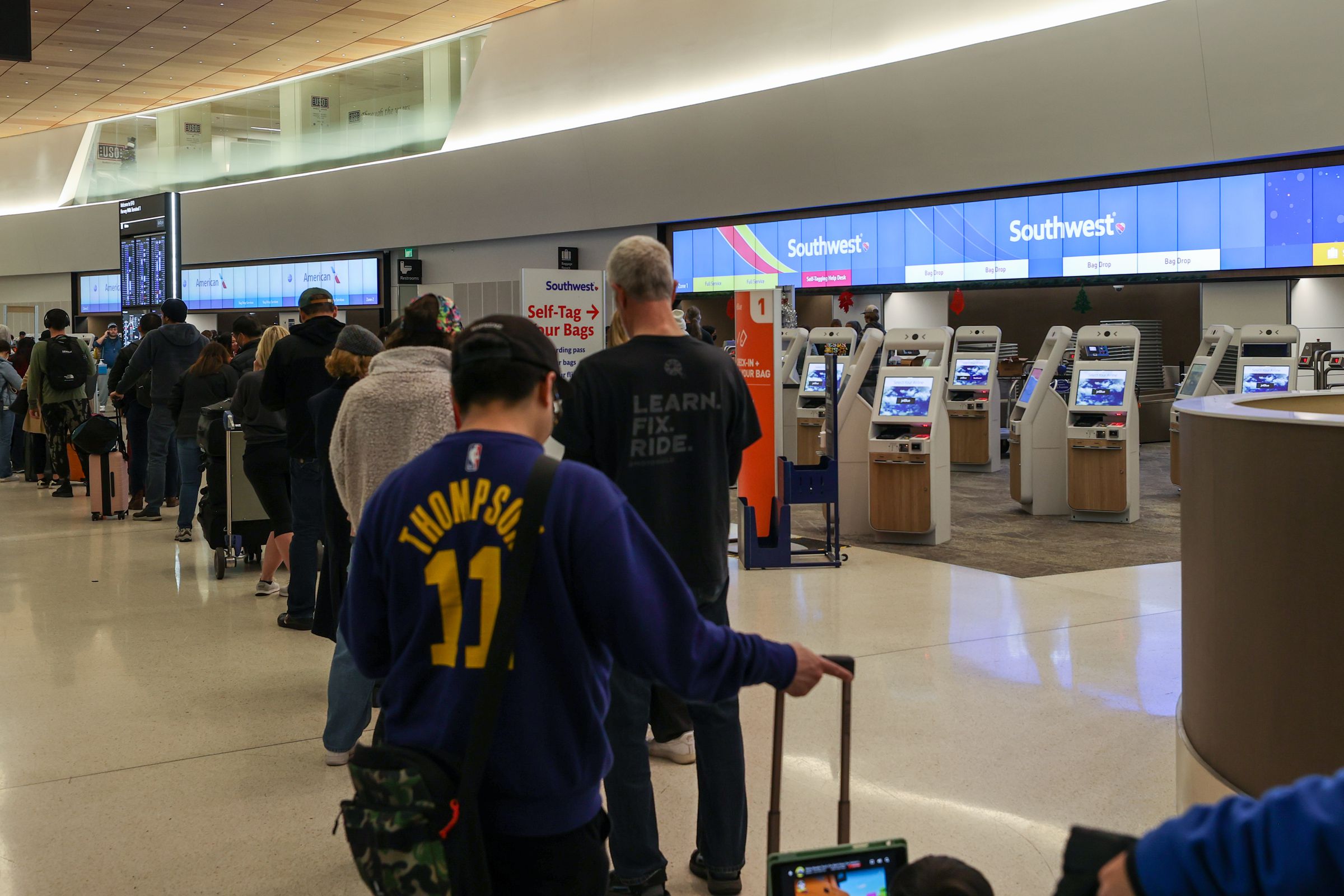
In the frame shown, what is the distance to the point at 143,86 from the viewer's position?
68.6ft

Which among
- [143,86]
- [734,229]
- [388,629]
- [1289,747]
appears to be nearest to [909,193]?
[734,229]

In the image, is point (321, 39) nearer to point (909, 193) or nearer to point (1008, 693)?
point (909, 193)

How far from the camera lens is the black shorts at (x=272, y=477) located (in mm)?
6145

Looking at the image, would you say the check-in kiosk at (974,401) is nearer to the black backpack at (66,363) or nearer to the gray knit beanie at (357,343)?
the black backpack at (66,363)

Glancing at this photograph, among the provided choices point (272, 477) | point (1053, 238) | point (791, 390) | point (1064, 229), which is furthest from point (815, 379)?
point (272, 477)

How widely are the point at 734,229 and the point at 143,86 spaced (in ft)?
41.3

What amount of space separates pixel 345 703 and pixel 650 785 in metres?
1.50

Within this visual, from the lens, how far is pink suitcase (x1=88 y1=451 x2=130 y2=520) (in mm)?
9641

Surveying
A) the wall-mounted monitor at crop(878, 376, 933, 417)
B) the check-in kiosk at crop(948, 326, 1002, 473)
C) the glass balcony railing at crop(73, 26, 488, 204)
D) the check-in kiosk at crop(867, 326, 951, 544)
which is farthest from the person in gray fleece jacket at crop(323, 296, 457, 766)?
the glass balcony railing at crop(73, 26, 488, 204)

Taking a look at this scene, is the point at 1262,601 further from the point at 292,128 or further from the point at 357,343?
the point at 292,128

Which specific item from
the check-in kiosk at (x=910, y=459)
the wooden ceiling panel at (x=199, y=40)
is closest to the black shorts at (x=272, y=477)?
the check-in kiosk at (x=910, y=459)

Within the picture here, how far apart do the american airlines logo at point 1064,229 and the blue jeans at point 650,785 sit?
10.1 m

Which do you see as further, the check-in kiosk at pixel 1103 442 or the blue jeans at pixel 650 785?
the check-in kiosk at pixel 1103 442

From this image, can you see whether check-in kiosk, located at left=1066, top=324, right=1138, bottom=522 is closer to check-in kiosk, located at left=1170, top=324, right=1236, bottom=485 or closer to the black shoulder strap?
check-in kiosk, located at left=1170, top=324, right=1236, bottom=485
